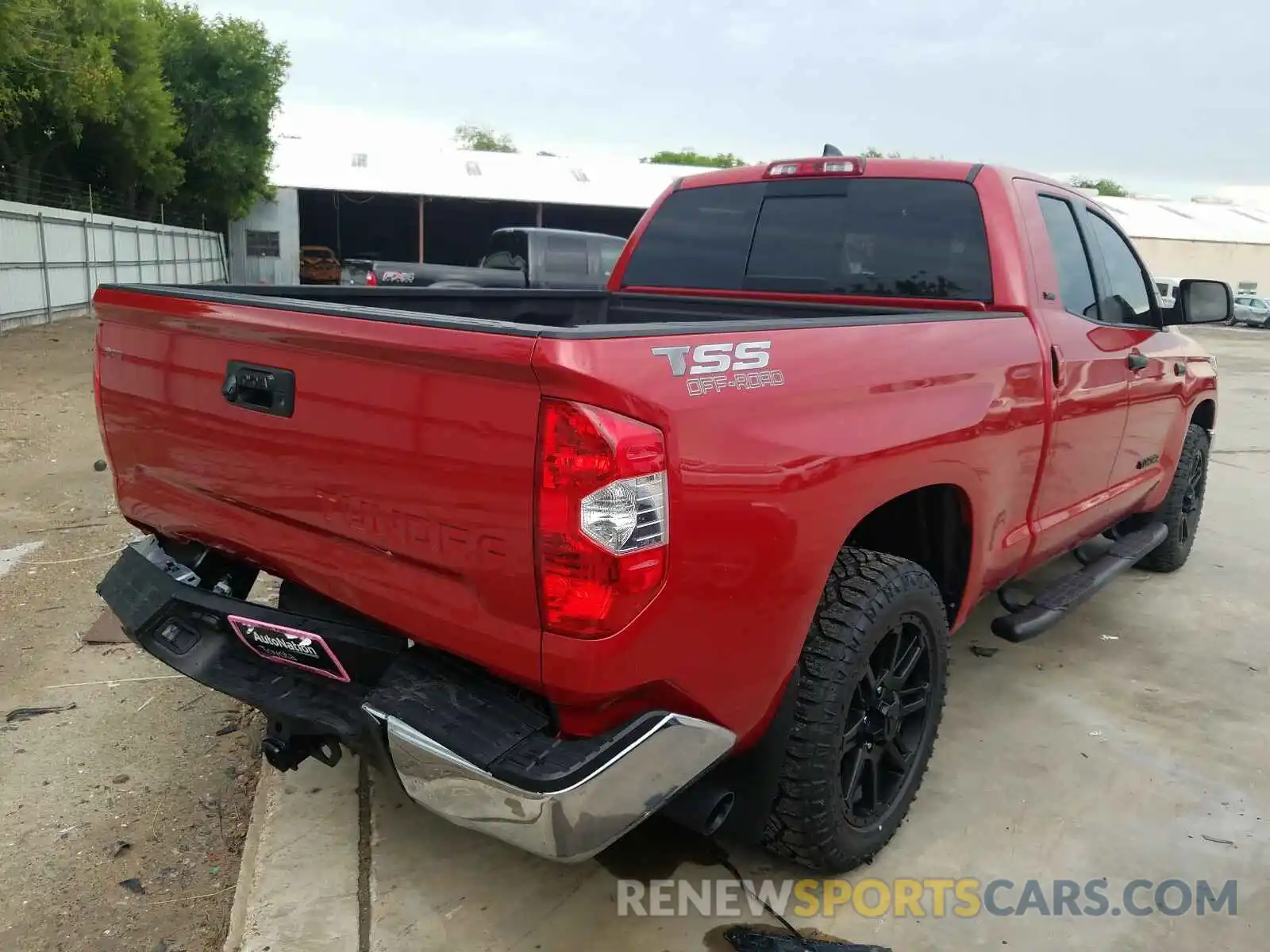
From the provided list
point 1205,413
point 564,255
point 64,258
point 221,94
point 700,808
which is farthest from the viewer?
point 221,94

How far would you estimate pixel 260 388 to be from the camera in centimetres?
225

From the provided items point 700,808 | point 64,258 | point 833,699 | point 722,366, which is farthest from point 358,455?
point 64,258

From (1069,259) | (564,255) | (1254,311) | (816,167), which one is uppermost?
(816,167)

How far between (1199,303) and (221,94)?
31506mm

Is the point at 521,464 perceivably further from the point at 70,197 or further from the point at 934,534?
the point at 70,197

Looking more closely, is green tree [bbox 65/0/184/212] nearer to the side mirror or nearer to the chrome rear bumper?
the side mirror

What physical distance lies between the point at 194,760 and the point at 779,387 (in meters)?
2.41

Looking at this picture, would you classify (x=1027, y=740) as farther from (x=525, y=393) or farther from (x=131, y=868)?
(x=131, y=868)

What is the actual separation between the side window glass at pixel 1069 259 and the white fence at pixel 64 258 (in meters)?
10.7

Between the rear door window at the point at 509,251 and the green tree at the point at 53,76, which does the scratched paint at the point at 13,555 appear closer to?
the rear door window at the point at 509,251

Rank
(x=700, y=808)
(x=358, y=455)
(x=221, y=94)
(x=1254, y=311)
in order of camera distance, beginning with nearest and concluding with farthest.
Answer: (x=358, y=455)
(x=700, y=808)
(x=221, y=94)
(x=1254, y=311)

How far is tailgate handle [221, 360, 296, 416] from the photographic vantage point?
86.2 inches

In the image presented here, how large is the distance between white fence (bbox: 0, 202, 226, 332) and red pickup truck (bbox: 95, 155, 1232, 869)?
34.0 ft

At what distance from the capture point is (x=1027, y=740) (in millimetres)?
3473
